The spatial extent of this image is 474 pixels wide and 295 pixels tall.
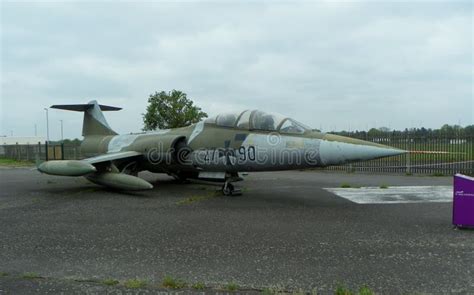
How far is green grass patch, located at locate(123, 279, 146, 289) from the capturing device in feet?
12.4

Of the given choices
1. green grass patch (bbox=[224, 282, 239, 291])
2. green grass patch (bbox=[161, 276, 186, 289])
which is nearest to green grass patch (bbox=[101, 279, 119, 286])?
green grass patch (bbox=[161, 276, 186, 289])

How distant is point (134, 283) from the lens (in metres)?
3.84

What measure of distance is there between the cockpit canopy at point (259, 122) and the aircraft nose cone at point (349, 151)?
0.96m

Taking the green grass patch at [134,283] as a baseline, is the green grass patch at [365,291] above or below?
above

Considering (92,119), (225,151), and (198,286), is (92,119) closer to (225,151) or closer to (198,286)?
(225,151)

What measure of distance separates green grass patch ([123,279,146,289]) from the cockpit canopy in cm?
599

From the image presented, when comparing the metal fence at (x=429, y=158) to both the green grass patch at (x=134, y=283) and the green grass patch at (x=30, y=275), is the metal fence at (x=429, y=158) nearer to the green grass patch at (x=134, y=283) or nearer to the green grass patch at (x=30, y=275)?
the green grass patch at (x=134, y=283)

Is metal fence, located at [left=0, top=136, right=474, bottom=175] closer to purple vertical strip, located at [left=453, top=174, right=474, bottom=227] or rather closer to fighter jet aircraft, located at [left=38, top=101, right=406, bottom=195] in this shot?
fighter jet aircraft, located at [left=38, top=101, right=406, bottom=195]

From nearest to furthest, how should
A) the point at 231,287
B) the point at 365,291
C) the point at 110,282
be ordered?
1. the point at 365,291
2. the point at 231,287
3. the point at 110,282

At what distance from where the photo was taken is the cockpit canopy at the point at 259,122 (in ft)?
30.4

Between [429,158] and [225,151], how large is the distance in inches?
526

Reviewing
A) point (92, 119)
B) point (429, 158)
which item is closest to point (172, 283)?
point (92, 119)

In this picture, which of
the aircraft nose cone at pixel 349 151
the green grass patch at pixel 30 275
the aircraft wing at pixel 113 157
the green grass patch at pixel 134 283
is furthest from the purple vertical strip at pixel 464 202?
the aircraft wing at pixel 113 157

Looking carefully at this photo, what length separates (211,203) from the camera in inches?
365
